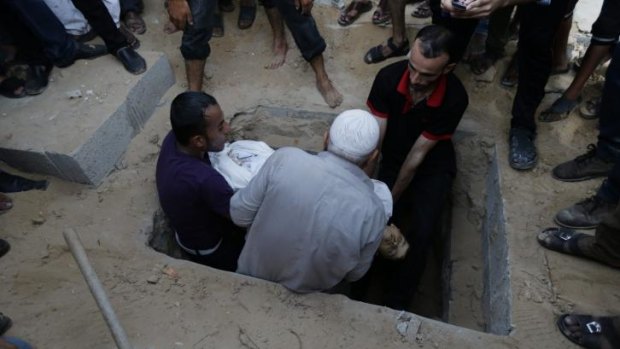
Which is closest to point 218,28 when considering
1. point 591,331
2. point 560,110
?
point 560,110

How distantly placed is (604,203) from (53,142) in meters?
3.27

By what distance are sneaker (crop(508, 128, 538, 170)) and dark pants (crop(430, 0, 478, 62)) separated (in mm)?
649

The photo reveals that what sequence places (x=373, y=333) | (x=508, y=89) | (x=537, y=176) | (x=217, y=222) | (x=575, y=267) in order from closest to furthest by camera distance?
(x=373, y=333) < (x=575, y=267) < (x=217, y=222) < (x=537, y=176) < (x=508, y=89)

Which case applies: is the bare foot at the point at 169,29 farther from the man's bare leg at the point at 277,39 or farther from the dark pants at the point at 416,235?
the dark pants at the point at 416,235

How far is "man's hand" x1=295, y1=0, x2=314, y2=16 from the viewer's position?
3.02m

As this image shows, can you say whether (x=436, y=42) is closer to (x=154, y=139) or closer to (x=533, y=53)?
(x=533, y=53)

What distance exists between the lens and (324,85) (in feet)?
11.2

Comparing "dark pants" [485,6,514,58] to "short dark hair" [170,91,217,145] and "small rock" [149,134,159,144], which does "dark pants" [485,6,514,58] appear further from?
"small rock" [149,134,159,144]

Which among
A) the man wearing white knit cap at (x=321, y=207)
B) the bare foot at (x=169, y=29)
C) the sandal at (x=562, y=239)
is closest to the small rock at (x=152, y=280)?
the man wearing white knit cap at (x=321, y=207)

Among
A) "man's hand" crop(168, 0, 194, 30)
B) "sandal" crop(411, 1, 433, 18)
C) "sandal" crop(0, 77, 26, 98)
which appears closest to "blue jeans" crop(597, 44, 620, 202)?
"sandal" crop(411, 1, 433, 18)

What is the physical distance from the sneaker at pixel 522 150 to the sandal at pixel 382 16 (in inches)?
60.8

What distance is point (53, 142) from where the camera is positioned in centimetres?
267

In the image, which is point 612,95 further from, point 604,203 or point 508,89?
point 508,89

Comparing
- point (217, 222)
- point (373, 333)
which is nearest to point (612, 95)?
point (373, 333)
